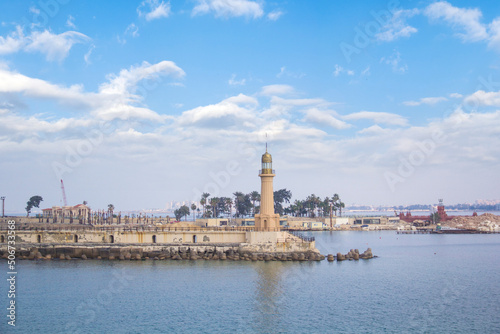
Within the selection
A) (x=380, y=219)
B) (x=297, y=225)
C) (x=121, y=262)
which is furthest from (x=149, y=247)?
(x=380, y=219)

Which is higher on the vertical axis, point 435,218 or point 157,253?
point 157,253

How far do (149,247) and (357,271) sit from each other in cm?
2217

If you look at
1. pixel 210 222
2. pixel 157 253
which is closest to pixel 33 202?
pixel 210 222

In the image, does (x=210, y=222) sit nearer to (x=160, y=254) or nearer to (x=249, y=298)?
(x=160, y=254)

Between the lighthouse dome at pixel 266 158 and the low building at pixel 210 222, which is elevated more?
the lighthouse dome at pixel 266 158

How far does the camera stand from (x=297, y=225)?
137m

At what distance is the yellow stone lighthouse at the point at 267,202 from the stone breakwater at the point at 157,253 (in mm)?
3350

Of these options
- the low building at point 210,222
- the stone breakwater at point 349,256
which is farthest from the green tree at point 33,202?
the stone breakwater at point 349,256

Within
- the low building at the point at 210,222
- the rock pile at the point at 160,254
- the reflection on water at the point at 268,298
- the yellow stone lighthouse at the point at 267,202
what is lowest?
the reflection on water at the point at 268,298

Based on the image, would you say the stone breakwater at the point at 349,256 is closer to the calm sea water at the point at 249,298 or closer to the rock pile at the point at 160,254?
the rock pile at the point at 160,254

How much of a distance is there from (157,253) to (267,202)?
1304cm

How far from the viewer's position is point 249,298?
34844mm

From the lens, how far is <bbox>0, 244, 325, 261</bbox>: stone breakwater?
5053cm

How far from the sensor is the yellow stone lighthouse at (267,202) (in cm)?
5253
